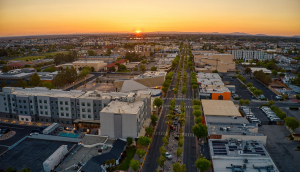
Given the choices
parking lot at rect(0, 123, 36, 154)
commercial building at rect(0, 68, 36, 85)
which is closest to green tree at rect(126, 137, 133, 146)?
parking lot at rect(0, 123, 36, 154)

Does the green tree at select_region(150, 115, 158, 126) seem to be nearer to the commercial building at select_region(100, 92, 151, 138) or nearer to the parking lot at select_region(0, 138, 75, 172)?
the commercial building at select_region(100, 92, 151, 138)

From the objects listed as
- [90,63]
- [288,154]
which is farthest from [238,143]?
[90,63]

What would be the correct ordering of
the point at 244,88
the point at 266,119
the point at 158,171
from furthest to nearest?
the point at 244,88
the point at 266,119
the point at 158,171

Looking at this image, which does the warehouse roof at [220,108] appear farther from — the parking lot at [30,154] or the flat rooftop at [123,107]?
the parking lot at [30,154]

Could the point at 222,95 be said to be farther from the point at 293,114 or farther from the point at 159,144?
the point at 159,144

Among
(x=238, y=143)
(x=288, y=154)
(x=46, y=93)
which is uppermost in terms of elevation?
(x=46, y=93)

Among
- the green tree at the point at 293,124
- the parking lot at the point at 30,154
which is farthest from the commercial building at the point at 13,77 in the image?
the green tree at the point at 293,124
